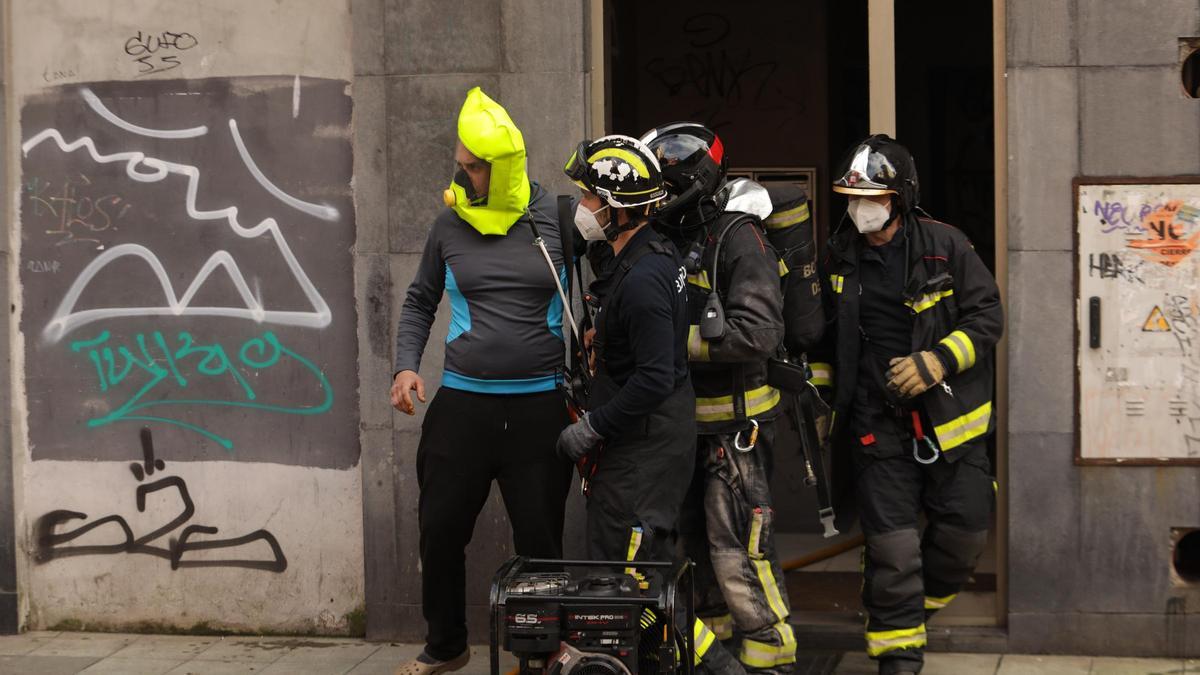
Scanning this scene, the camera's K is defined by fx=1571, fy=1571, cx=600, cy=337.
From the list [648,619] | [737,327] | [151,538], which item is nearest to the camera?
[648,619]

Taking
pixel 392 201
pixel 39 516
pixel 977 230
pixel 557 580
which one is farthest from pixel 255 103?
pixel 977 230

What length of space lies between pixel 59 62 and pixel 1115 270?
4370mm

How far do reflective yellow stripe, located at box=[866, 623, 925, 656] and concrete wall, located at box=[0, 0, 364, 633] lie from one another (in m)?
2.19

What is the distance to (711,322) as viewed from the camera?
5238mm

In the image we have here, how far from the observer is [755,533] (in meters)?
5.42

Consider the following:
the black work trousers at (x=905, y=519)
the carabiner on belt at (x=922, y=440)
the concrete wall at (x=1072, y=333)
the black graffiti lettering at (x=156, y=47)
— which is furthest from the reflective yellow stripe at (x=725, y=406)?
the black graffiti lettering at (x=156, y=47)

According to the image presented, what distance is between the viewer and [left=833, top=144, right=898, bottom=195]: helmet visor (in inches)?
218

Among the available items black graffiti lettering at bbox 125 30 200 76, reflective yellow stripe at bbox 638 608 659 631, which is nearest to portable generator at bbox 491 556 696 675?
reflective yellow stripe at bbox 638 608 659 631

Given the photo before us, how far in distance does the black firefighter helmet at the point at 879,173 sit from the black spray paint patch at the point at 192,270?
2.09 m

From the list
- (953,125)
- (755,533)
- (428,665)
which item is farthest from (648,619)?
(953,125)

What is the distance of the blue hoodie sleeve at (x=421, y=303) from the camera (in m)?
5.55

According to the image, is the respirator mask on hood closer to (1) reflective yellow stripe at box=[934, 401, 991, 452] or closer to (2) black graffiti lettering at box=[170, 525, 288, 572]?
(1) reflective yellow stripe at box=[934, 401, 991, 452]

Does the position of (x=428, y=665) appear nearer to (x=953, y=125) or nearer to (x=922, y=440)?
(x=922, y=440)

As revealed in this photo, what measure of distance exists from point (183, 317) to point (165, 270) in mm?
212
